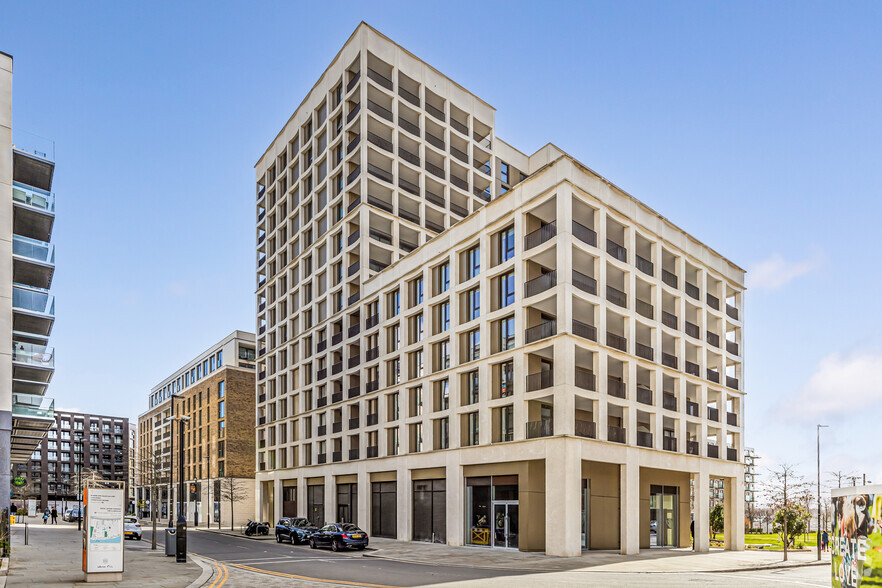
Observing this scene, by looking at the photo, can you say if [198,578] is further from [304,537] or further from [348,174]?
[348,174]

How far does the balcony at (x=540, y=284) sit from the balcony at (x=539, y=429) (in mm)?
6494

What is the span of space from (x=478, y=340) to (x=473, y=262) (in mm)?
4753

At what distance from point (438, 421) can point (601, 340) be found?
12.3 m

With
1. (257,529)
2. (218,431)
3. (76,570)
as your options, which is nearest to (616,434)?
(76,570)

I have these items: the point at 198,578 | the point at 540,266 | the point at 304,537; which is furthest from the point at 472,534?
the point at 198,578

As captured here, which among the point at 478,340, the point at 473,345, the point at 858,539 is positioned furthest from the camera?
the point at 473,345

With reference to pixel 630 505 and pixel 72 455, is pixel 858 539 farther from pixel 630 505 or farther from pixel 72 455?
pixel 72 455

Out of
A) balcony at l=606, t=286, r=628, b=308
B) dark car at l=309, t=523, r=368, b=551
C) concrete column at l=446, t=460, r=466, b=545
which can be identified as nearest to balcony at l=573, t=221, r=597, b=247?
balcony at l=606, t=286, r=628, b=308

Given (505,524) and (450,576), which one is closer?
(450,576)

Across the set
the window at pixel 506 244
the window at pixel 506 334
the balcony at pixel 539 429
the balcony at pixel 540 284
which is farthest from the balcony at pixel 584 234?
the balcony at pixel 539 429

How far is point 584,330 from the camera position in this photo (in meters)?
36.5

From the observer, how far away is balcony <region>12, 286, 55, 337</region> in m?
36.8

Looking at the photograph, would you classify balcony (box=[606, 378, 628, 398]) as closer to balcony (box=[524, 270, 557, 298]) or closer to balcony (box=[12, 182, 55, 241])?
balcony (box=[524, 270, 557, 298])

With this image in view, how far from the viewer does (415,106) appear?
58594 millimetres
